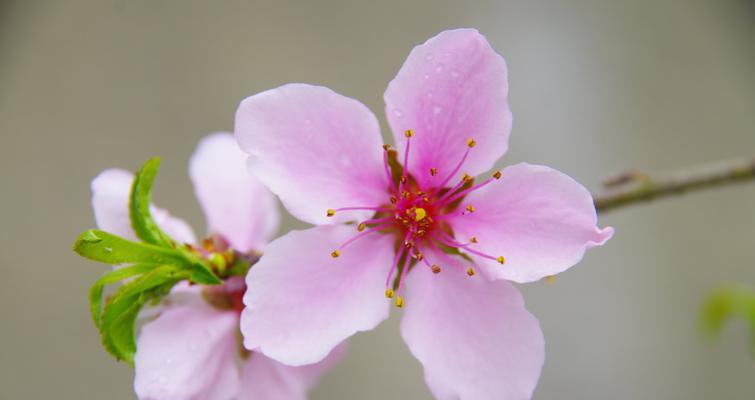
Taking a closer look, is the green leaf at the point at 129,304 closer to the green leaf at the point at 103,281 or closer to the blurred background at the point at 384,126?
the green leaf at the point at 103,281

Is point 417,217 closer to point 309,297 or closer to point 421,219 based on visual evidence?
point 421,219

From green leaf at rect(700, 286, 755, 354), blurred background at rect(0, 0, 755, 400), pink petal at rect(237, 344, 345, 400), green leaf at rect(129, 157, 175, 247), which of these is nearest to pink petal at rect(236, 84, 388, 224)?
green leaf at rect(129, 157, 175, 247)

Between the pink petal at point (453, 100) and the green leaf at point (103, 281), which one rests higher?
the pink petal at point (453, 100)

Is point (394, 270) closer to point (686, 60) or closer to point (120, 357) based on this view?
point (120, 357)

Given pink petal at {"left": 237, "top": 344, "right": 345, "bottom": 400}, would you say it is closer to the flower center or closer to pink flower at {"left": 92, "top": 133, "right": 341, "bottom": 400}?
pink flower at {"left": 92, "top": 133, "right": 341, "bottom": 400}

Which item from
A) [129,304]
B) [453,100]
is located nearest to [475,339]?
[453,100]

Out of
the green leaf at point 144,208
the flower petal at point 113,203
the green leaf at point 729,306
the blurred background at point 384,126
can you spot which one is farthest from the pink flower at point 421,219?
the blurred background at point 384,126
